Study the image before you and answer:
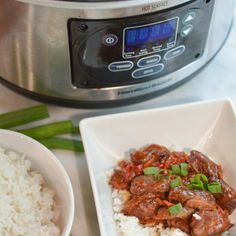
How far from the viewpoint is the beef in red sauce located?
0.87m

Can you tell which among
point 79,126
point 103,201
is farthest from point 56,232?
point 79,126

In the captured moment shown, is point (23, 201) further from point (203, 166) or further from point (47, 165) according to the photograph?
point (203, 166)

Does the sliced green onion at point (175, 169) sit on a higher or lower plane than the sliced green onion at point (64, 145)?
higher

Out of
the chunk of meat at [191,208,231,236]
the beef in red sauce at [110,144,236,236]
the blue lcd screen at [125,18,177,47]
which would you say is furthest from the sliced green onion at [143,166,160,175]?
the blue lcd screen at [125,18,177,47]

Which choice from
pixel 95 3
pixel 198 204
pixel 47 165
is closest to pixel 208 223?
pixel 198 204

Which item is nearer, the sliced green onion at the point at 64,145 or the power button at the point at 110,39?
the power button at the point at 110,39

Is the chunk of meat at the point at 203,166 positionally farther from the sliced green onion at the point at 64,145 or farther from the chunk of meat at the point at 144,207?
the sliced green onion at the point at 64,145

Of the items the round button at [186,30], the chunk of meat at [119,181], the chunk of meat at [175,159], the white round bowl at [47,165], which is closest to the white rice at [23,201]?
the white round bowl at [47,165]

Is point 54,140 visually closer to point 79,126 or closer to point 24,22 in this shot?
point 79,126

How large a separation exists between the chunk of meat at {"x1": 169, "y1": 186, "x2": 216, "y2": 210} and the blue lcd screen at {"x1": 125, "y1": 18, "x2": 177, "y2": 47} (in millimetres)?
261

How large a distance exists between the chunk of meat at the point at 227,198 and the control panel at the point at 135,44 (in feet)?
0.84

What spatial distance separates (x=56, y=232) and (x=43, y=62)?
31 cm

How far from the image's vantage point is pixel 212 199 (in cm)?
90

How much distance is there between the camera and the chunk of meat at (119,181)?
3.09ft
